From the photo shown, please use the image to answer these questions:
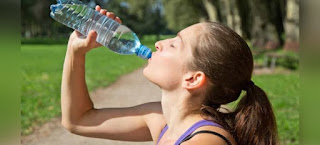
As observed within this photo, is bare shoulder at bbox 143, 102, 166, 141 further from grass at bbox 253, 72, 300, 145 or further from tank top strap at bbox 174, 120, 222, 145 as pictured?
grass at bbox 253, 72, 300, 145

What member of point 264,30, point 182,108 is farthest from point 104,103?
point 264,30

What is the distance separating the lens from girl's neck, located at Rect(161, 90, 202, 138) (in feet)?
6.69

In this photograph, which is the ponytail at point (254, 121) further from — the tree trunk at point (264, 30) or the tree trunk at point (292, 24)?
the tree trunk at point (264, 30)

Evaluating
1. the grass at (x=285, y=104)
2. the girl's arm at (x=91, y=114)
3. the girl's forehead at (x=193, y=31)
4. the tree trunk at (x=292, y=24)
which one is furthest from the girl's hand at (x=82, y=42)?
the tree trunk at (x=292, y=24)

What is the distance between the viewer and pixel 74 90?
7.59 ft

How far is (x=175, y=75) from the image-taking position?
2.01 metres

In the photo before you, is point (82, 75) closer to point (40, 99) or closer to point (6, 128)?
point (6, 128)

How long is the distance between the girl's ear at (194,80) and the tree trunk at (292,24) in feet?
54.6

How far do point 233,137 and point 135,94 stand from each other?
672cm

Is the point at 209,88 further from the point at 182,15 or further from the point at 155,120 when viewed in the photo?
the point at 182,15

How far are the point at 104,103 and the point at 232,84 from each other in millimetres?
5679

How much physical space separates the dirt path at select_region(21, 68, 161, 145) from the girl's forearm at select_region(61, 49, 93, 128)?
7.15 ft

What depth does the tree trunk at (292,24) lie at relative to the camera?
1807 centimetres

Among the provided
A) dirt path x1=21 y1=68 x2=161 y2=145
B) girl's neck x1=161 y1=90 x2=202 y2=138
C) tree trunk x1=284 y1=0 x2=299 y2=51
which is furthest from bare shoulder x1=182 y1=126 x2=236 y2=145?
tree trunk x1=284 y1=0 x2=299 y2=51
